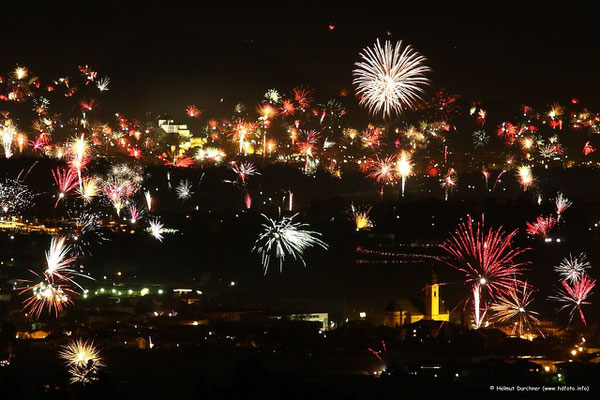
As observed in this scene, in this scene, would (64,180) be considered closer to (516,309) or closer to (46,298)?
(46,298)

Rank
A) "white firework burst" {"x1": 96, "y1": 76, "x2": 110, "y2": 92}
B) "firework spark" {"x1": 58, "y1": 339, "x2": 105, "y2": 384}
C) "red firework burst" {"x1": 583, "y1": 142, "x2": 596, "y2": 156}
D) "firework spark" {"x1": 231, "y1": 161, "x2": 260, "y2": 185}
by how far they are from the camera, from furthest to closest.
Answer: "white firework burst" {"x1": 96, "y1": 76, "x2": 110, "y2": 92}, "red firework burst" {"x1": 583, "y1": 142, "x2": 596, "y2": 156}, "firework spark" {"x1": 231, "y1": 161, "x2": 260, "y2": 185}, "firework spark" {"x1": 58, "y1": 339, "x2": 105, "y2": 384}

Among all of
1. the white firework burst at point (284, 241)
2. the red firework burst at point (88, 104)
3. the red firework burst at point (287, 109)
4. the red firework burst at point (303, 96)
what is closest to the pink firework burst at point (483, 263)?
the white firework burst at point (284, 241)

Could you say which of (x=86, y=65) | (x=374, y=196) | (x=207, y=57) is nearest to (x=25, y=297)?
(x=374, y=196)

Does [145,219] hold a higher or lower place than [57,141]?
lower

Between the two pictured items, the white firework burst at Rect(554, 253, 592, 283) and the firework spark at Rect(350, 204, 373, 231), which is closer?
the white firework burst at Rect(554, 253, 592, 283)

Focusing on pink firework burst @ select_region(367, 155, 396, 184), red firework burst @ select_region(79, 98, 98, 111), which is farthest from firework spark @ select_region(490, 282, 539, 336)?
red firework burst @ select_region(79, 98, 98, 111)

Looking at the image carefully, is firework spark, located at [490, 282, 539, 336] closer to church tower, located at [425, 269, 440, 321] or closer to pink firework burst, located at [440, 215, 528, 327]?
pink firework burst, located at [440, 215, 528, 327]

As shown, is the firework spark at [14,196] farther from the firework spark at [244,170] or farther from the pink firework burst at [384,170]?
the pink firework burst at [384,170]

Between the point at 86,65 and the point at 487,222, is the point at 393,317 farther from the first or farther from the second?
the point at 86,65
